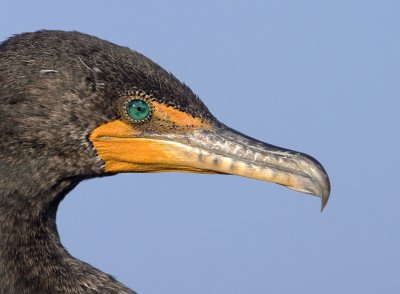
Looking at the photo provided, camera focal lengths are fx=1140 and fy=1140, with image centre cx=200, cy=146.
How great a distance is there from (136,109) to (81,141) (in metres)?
0.38

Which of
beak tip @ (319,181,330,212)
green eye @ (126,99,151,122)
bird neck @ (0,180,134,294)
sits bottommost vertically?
bird neck @ (0,180,134,294)

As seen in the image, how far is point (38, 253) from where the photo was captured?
7055mm

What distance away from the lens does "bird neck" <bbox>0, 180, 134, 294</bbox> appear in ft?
22.5

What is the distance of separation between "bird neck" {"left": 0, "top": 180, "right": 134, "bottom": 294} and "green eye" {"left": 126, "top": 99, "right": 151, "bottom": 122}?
0.56 m

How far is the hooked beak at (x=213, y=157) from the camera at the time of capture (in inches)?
272

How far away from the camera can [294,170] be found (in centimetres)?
693

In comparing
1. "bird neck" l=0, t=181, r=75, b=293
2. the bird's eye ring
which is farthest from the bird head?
"bird neck" l=0, t=181, r=75, b=293

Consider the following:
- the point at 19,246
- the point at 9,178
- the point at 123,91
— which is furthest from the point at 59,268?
the point at 123,91

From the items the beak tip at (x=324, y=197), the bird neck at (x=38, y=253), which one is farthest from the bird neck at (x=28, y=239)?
the beak tip at (x=324, y=197)

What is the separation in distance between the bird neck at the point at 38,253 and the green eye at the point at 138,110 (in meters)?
0.56

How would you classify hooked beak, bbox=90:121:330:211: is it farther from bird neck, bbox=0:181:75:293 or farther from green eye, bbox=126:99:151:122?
bird neck, bbox=0:181:75:293

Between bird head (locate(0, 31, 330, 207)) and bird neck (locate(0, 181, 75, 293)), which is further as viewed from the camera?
bird neck (locate(0, 181, 75, 293))

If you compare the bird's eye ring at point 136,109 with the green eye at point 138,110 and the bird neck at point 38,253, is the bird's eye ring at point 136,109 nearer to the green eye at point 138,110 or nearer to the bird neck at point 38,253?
A: the green eye at point 138,110

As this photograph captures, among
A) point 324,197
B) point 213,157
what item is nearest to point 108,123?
point 213,157
